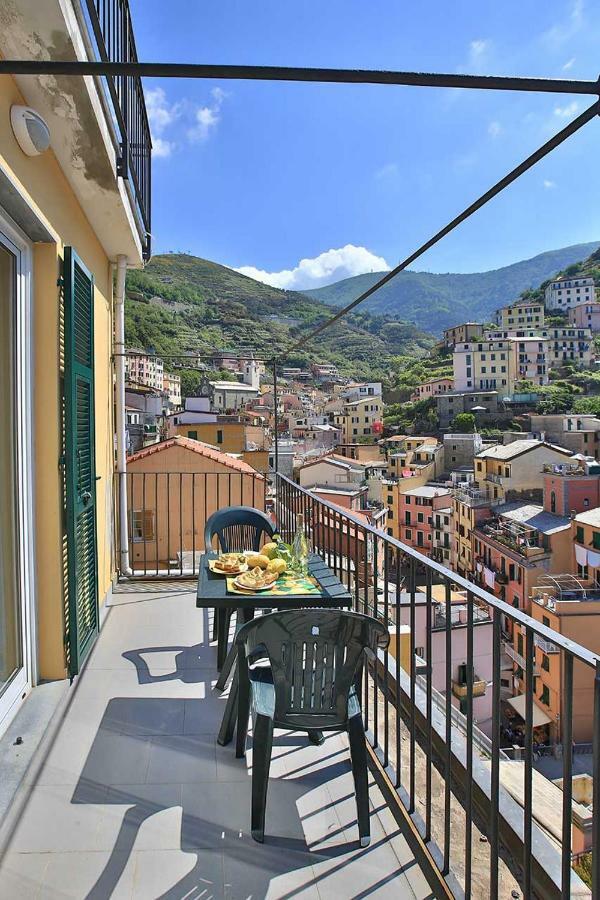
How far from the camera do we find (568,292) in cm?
8700

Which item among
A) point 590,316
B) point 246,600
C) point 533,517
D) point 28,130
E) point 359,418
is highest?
point 590,316

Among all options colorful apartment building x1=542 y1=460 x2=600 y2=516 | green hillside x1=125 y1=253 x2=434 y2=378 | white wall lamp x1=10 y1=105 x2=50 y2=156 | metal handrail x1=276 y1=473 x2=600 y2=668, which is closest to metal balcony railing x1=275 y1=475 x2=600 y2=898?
Result: metal handrail x1=276 y1=473 x2=600 y2=668

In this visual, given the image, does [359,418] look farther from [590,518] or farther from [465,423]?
[590,518]

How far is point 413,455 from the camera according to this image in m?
46.1

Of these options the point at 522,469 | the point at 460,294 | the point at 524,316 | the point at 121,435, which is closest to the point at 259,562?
the point at 121,435

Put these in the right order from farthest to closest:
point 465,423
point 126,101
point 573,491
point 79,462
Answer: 1. point 465,423
2. point 573,491
3. point 126,101
4. point 79,462

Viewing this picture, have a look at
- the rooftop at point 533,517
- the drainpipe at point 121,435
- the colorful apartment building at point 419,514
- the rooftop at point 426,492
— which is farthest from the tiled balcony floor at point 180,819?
the rooftop at point 426,492

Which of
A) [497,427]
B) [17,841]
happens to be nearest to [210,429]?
[17,841]

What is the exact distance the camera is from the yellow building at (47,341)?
2.23m

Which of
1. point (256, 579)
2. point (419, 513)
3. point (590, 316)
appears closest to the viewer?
point (256, 579)

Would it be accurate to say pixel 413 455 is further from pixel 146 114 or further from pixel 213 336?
pixel 213 336

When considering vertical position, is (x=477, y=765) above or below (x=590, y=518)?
above

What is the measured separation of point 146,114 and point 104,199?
176cm

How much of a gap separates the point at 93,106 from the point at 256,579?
2.24m
